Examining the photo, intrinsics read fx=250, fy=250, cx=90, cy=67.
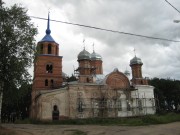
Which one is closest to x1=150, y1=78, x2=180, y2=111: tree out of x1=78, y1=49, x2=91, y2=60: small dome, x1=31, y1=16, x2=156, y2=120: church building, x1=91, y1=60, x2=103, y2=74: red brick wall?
x1=31, y1=16, x2=156, y2=120: church building

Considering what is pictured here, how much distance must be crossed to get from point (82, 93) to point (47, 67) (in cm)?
706

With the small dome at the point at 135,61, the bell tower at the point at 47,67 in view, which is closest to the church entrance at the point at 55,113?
the bell tower at the point at 47,67

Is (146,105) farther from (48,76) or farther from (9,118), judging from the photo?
(9,118)

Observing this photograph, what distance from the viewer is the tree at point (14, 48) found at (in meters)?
17.6

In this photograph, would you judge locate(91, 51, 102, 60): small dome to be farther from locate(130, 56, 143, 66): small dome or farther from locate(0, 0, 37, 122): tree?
locate(0, 0, 37, 122): tree

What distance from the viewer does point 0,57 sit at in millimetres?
17391

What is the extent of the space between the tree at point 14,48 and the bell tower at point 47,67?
51.3 ft

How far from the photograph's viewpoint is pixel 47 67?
1431 inches

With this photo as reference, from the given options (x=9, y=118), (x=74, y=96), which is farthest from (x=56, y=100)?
(x=9, y=118)

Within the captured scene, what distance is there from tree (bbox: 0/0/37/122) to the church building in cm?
1177

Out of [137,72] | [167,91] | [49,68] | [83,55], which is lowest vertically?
[167,91]

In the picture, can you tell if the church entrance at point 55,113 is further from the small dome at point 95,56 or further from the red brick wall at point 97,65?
the small dome at point 95,56

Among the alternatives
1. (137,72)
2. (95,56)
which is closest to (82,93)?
(137,72)

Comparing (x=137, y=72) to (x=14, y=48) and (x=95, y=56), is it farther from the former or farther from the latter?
(x=14, y=48)
